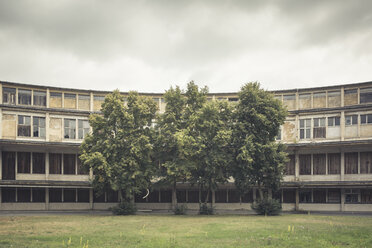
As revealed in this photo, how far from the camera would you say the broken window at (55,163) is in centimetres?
4447

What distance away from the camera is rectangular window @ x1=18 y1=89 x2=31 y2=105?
4472 centimetres

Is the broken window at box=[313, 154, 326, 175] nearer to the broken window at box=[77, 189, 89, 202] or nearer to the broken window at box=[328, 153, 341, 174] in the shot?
the broken window at box=[328, 153, 341, 174]

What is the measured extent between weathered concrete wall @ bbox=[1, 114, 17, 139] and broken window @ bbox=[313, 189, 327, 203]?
3827 cm

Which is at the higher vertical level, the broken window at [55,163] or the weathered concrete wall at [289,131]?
the weathered concrete wall at [289,131]

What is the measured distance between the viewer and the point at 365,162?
42.0 metres

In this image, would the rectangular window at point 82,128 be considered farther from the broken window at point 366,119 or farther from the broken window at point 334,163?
the broken window at point 366,119

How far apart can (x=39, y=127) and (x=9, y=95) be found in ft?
17.7

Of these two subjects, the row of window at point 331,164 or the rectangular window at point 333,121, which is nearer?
the row of window at point 331,164

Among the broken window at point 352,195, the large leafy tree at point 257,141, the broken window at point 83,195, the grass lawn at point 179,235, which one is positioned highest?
the large leafy tree at point 257,141

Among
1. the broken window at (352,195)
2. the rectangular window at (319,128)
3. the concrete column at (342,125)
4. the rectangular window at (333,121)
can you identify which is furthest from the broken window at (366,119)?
the broken window at (352,195)

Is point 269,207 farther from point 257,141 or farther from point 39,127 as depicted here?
point 39,127

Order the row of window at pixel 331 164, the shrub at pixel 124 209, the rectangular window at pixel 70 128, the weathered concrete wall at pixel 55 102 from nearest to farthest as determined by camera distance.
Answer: the shrub at pixel 124 209 → the row of window at pixel 331 164 → the rectangular window at pixel 70 128 → the weathered concrete wall at pixel 55 102

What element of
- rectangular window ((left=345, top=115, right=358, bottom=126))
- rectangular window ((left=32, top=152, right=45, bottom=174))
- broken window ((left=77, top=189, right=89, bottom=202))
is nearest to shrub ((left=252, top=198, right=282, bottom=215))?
rectangular window ((left=345, top=115, right=358, bottom=126))

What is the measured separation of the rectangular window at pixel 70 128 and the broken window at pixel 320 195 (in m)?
32.0
